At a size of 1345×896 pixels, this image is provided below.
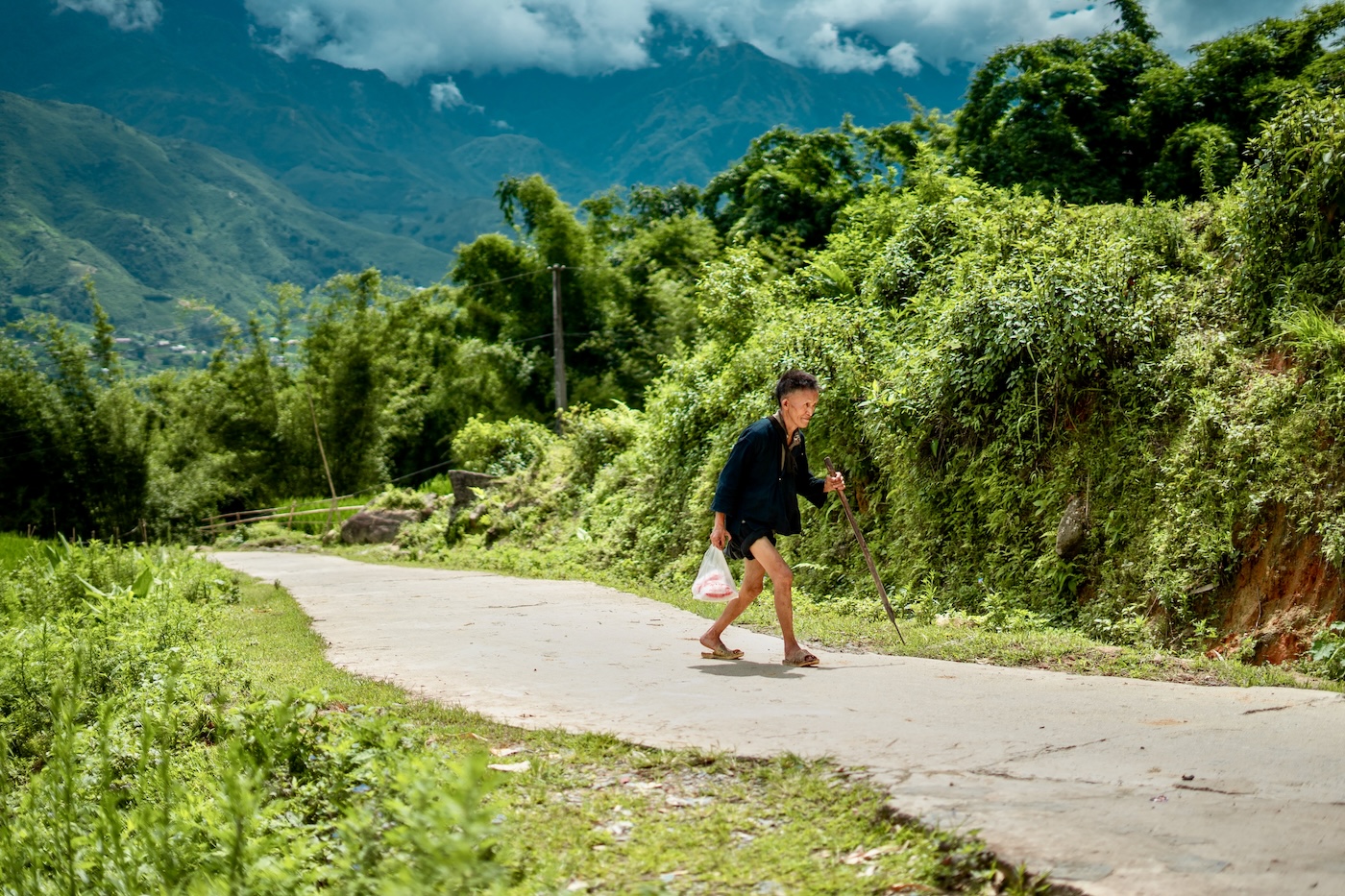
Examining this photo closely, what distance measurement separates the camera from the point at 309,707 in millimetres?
5383

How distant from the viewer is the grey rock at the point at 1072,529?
336 inches

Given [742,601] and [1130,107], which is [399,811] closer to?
[742,601]

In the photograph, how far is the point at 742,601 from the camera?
24.0 ft

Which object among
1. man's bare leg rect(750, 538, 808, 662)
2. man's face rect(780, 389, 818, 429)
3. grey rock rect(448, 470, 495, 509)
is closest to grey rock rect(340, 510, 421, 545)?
grey rock rect(448, 470, 495, 509)

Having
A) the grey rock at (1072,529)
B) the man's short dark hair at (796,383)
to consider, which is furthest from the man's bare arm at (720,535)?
the grey rock at (1072,529)

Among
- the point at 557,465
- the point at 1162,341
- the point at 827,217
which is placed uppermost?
the point at 827,217

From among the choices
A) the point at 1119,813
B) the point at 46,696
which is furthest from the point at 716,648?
the point at 46,696

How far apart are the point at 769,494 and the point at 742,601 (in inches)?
30.9

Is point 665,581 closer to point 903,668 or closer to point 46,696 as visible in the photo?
point 903,668

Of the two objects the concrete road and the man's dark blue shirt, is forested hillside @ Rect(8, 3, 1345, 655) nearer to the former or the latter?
the concrete road

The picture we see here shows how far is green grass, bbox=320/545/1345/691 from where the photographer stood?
6.40 m

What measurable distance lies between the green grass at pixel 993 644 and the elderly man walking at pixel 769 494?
117cm

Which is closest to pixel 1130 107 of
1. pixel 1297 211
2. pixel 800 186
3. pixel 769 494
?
pixel 800 186

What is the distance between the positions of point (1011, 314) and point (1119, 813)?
21.2 ft
